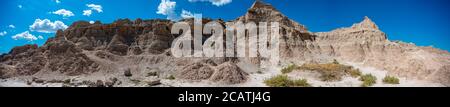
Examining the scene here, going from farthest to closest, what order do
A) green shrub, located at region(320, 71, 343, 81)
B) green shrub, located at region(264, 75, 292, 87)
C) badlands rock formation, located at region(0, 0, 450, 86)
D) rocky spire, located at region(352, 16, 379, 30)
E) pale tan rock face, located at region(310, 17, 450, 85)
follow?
rocky spire, located at region(352, 16, 379, 30) < pale tan rock face, located at region(310, 17, 450, 85) < green shrub, located at region(320, 71, 343, 81) < badlands rock formation, located at region(0, 0, 450, 86) < green shrub, located at region(264, 75, 292, 87)

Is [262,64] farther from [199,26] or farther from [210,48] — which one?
[199,26]

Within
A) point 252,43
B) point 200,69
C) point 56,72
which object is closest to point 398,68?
point 200,69

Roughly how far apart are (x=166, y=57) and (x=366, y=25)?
88.2 feet

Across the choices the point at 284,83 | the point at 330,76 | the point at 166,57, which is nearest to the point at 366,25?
the point at 330,76

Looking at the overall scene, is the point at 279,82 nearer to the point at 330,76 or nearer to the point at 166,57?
the point at 330,76

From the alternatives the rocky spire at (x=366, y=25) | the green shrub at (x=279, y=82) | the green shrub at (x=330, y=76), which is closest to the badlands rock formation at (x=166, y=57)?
the rocky spire at (x=366, y=25)

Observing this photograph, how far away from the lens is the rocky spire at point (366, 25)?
32.6 m

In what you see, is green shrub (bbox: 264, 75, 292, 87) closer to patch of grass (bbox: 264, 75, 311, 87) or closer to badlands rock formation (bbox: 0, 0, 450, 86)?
patch of grass (bbox: 264, 75, 311, 87)

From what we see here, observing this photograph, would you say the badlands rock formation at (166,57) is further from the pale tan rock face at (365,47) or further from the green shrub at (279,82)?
the green shrub at (279,82)

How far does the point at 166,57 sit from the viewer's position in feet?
70.6

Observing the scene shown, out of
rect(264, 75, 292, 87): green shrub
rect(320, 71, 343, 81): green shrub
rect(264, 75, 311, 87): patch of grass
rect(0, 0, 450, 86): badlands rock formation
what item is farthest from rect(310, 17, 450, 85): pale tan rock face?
rect(264, 75, 292, 87): green shrub

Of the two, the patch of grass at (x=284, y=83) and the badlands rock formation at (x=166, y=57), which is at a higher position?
the badlands rock formation at (x=166, y=57)

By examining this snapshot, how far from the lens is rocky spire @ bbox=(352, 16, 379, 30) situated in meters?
32.6

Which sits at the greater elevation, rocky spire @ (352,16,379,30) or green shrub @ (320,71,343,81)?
rocky spire @ (352,16,379,30)
